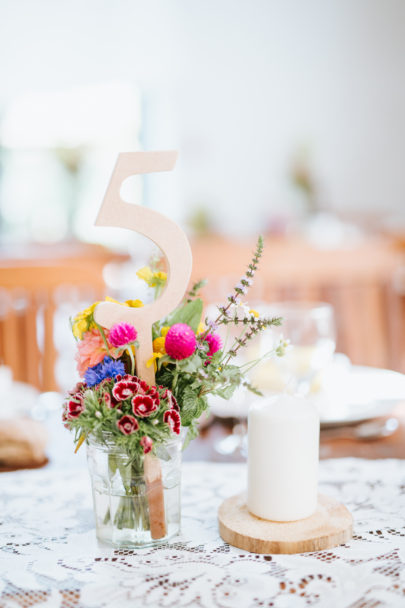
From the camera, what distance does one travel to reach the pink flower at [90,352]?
0.67 meters

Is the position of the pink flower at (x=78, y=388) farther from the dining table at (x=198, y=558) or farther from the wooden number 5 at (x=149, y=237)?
the dining table at (x=198, y=558)

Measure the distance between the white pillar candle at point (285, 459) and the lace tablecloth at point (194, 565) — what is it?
0.05m

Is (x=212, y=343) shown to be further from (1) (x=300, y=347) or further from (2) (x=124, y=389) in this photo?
(1) (x=300, y=347)

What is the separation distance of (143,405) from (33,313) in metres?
1.23

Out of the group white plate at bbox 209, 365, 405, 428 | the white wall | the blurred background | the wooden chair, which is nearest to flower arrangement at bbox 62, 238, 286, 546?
white plate at bbox 209, 365, 405, 428

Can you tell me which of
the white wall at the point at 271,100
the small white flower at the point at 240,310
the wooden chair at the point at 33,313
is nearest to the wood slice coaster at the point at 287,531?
the small white flower at the point at 240,310

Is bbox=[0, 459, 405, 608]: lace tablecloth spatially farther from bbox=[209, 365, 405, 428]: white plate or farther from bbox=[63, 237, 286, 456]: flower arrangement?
bbox=[209, 365, 405, 428]: white plate

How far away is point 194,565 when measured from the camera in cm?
65

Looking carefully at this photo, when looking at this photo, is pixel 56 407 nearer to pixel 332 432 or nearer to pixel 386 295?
pixel 332 432

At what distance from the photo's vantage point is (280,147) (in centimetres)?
552

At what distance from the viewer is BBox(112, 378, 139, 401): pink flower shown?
625mm

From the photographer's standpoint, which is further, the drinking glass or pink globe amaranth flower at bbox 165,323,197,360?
the drinking glass

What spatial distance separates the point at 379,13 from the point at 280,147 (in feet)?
4.20

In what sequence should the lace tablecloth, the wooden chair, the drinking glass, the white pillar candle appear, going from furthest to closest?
the wooden chair < the drinking glass < the white pillar candle < the lace tablecloth
